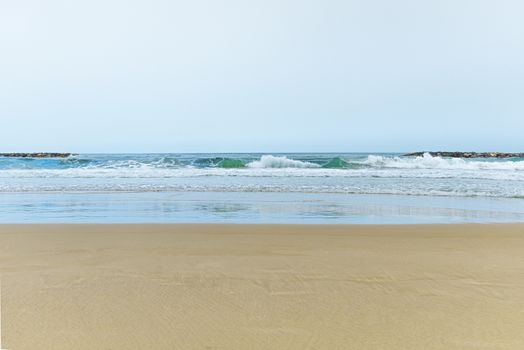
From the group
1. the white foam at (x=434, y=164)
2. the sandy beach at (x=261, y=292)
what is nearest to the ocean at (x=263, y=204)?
the sandy beach at (x=261, y=292)

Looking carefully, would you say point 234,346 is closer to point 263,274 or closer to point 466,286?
point 263,274

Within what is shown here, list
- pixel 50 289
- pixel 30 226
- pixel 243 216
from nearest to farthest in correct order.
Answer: pixel 50 289 < pixel 30 226 < pixel 243 216

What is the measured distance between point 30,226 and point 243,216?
11.9ft

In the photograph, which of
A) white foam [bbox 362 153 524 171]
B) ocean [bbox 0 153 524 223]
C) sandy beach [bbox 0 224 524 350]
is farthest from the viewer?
white foam [bbox 362 153 524 171]

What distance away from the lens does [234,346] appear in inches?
92.7

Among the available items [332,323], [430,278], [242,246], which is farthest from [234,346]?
[242,246]

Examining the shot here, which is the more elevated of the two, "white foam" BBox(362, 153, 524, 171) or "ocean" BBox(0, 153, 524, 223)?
"white foam" BBox(362, 153, 524, 171)

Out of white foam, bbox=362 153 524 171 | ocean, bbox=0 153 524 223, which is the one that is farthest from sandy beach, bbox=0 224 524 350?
white foam, bbox=362 153 524 171

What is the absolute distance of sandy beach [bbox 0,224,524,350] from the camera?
2.46 metres

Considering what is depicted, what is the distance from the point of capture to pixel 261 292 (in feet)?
10.7

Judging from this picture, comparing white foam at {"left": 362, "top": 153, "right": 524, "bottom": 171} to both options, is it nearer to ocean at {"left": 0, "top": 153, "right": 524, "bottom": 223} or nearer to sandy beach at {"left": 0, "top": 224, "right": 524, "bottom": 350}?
ocean at {"left": 0, "top": 153, "right": 524, "bottom": 223}

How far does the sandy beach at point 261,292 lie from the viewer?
8.07 feet

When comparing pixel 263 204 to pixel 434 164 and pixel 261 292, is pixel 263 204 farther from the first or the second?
pixel 434 164

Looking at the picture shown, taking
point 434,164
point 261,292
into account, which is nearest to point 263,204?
Answer: point 261,292
